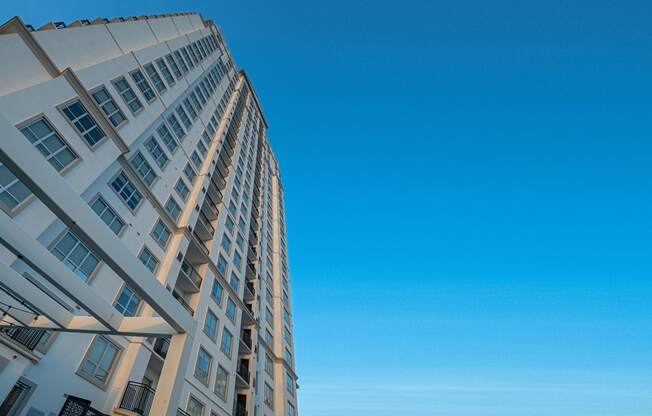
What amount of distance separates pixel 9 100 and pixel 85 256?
6.87 m

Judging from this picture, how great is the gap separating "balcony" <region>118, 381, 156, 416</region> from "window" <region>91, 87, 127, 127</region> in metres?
14.0

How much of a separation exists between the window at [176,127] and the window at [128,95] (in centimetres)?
457

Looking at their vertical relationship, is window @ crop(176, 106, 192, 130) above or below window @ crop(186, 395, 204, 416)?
above

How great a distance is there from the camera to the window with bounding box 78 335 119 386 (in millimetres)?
14086

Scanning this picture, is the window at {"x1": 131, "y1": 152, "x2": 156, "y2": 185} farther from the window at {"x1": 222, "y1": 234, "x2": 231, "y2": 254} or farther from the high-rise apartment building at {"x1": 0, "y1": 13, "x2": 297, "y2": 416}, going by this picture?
the window at {"x1": 222, "y1": 234, "x2": 231, "y2": 254}

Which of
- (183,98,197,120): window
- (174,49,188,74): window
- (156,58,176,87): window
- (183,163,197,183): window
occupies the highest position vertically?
(174,49,188,74): window

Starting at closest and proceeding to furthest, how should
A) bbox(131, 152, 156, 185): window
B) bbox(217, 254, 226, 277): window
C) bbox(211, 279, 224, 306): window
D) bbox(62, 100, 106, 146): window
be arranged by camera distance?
bbox(62, 100, 106, 146): window < bbox(131, 152, 156, 185): window < bbox(211, 279, 224, 306): window < bbox(217, 254, 226, 277): window

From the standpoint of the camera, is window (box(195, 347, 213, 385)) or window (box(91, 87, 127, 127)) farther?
window (box(195, 347, 213, 385))

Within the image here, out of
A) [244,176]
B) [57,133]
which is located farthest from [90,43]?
[244,176]

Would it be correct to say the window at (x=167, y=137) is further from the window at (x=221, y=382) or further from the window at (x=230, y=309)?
the window at (x=221, y=382)

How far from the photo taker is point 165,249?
2183 centimetres

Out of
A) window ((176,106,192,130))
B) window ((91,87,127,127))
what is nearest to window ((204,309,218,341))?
window ((91,87,127,127))

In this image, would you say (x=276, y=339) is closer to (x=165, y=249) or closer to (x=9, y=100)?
(x=165, y=249)

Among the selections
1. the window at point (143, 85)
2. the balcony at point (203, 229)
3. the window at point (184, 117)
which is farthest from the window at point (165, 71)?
the balcony at point (203, 229)
